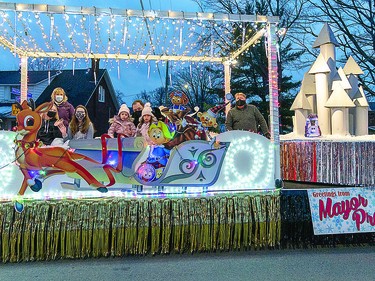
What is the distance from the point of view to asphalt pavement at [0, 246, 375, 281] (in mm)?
4035

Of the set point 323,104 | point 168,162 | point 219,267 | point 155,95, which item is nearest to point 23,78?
point 168,162

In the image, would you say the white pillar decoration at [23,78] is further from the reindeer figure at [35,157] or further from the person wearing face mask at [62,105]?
the reindeer figure at [35,157]

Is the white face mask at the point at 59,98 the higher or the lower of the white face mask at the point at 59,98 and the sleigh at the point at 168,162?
the higher

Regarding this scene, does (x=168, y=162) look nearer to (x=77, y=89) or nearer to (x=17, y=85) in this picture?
(x=77, y=89)

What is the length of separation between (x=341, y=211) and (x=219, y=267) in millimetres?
1898

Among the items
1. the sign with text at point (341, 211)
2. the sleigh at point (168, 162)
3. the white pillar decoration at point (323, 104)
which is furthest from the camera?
the white pillar decoration at point (323, 104)

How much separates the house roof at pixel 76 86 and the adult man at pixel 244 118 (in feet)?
62.2

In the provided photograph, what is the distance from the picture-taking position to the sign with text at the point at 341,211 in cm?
494

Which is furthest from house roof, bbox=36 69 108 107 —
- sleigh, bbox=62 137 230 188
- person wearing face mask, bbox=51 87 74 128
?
sleigh, bbox=62 137 230 188

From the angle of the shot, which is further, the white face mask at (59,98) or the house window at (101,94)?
the house window at (101,94)

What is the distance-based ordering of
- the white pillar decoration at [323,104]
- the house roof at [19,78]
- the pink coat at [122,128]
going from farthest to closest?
the house roof at [19,78] < the white pillar decoration at [323,104] < the pink coat at [122,128]

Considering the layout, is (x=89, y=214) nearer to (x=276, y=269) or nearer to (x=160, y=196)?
(x=160, y=196)

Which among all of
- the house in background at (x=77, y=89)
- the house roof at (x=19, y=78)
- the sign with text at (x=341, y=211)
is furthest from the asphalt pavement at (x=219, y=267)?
the house roof at (x=19, y=78)

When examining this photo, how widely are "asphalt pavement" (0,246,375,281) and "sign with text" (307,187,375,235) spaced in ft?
0.96
